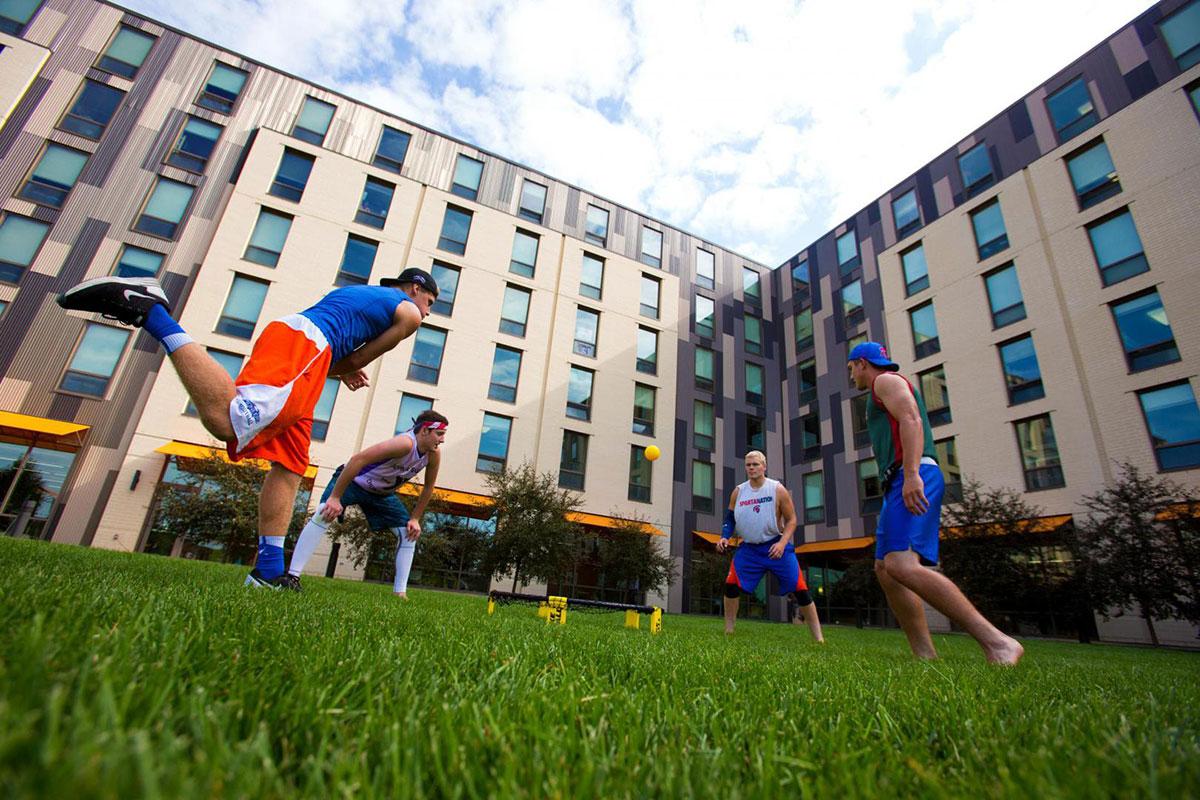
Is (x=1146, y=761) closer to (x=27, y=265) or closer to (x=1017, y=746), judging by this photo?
(x=1017, y=746)

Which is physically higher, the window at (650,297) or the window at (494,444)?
the window at (650,297)

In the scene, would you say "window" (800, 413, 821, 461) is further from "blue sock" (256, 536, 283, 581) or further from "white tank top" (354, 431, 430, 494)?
"blue sock" (256, 536, 283, 581)

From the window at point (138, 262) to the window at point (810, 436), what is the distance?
90.5ft

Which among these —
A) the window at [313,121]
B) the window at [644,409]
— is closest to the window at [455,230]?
the window at [313,121]

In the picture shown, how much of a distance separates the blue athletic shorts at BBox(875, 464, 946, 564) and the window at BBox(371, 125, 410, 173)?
25.1 meters

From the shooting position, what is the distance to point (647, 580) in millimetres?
18641

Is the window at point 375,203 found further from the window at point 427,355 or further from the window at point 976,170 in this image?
the window at point 976,170

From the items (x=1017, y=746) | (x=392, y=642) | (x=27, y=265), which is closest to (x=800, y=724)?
(x=1017, y=746)

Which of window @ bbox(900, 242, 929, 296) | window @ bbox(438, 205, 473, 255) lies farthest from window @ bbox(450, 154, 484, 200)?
window @ bbox(900, 242, 929, 296)

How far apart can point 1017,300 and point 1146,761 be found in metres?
23.5

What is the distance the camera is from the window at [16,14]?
65.0 ft

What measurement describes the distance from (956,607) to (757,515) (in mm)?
2977

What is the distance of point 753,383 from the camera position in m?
28.7

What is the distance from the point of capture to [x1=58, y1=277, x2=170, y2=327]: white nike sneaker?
9.05 ft
